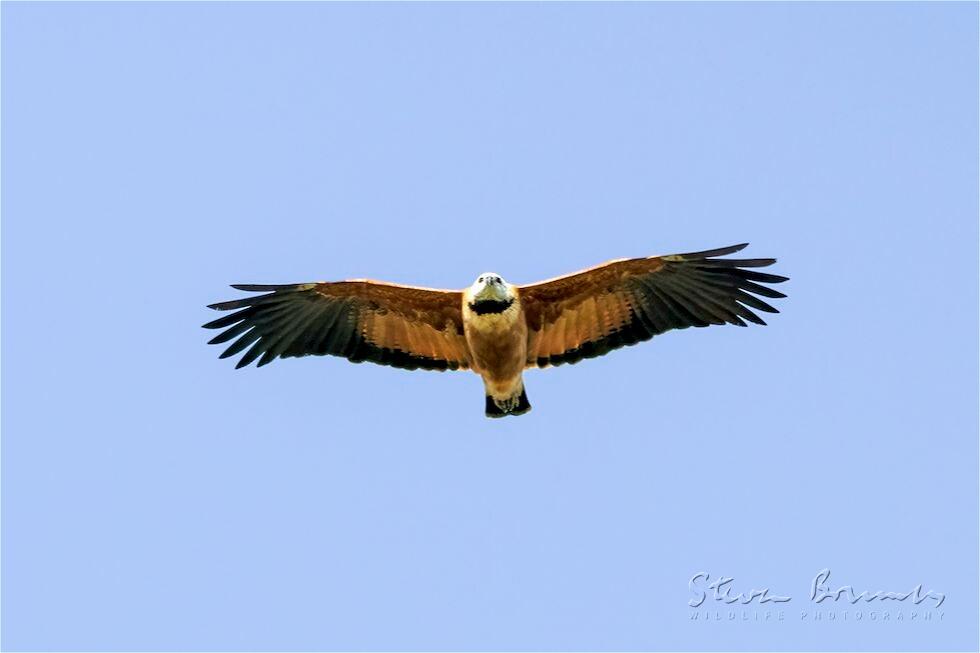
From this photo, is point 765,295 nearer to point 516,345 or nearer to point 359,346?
point 516,345

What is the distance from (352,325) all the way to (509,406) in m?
2.29

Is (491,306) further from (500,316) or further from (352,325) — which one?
(352,325)

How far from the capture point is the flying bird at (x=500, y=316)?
555 inches

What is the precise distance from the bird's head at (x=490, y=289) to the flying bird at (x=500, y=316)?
1 cm

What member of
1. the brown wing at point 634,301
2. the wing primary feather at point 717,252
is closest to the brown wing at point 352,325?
the brown wing at point 634,301

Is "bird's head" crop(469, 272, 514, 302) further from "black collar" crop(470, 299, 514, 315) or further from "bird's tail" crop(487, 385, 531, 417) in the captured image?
"bird's tail" crop(487, 385, 531, 417)

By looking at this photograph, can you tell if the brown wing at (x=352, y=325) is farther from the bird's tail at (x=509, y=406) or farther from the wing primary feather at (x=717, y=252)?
the wing primary feather at (x=717, y=252)

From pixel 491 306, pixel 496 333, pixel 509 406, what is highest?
pixel 491 306

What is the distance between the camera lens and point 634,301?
14594 mm

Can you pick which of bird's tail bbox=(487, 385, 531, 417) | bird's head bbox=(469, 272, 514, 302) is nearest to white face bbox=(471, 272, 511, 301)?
bird's head bbox=(469, 272, 514, 302)

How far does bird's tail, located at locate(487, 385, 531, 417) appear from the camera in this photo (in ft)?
49.5

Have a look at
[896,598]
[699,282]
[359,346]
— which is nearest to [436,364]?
[359,346]

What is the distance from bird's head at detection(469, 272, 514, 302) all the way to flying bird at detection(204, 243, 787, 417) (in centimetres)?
1

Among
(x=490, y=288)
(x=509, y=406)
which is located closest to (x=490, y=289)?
(x=490, y=288)
